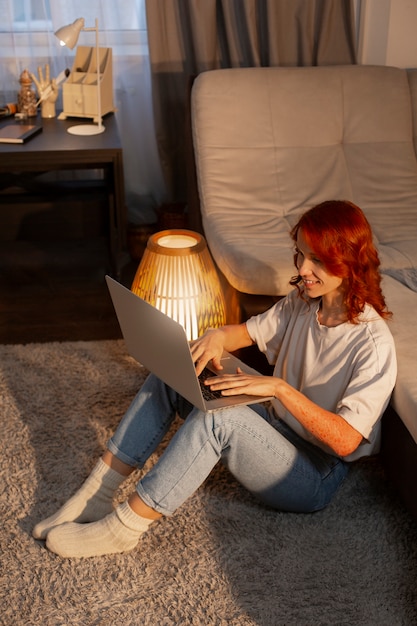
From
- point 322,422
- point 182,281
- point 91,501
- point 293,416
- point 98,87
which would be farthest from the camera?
point 98,87

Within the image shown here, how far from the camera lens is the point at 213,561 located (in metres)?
1.73

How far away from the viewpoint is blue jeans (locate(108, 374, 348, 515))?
5.30 feet

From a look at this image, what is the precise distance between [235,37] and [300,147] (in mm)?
711

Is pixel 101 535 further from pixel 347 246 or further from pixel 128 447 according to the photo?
pixel 347 246

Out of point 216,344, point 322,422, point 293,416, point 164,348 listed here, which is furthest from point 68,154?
point 322,422

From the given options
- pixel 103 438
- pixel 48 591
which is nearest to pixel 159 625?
pixel 48 591

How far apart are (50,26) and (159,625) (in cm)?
248

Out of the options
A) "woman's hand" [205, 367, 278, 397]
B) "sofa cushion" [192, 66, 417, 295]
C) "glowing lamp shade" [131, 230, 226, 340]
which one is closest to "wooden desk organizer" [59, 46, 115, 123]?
"sofa cushion" [192, 66, 417, 295]

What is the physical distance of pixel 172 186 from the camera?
3.48m

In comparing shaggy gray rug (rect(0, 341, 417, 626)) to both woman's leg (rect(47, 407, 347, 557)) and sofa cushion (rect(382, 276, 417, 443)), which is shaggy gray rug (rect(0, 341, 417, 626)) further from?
sofa cushion (rect(382, 276, 417, 443))

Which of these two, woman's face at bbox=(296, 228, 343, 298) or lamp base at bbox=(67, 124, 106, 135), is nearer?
woman's face at bbox=(296, 228, 343, 298)

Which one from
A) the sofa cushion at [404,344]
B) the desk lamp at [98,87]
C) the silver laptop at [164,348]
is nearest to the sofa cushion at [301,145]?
the desk lamp at [98,87]

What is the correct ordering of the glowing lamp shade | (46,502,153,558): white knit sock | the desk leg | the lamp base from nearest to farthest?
(46,502,153,558): white knit sock
the glowing lamp shade
the desk leg
the lamp base

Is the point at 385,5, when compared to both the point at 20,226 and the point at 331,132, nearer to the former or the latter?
the point at 331,132
